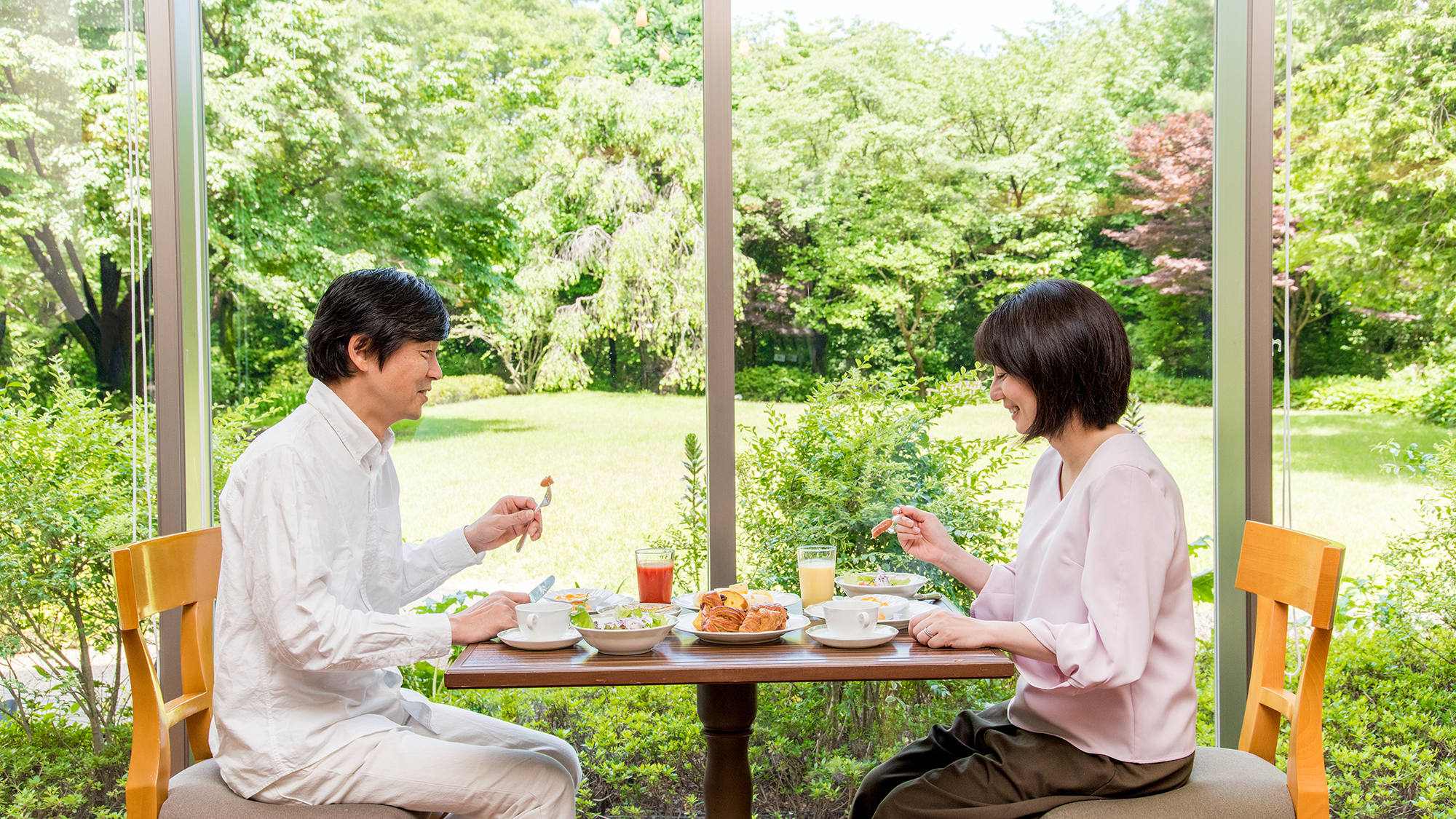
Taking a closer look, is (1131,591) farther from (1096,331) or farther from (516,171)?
(516,171)

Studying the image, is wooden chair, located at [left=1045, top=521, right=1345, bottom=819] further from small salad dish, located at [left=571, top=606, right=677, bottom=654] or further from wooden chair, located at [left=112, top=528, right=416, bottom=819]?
wooden chair, located at [left=112, top=528, right=416, bottom=819]

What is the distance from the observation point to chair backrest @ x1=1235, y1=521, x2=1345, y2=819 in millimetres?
1647

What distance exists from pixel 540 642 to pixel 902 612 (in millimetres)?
647

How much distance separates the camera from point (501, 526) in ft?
6.50

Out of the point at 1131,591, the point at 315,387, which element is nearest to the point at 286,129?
the point at 315,387

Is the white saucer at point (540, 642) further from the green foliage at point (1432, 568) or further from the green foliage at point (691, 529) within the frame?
the green foliage at point (1432, 568)

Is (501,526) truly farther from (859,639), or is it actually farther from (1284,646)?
(1284,646)

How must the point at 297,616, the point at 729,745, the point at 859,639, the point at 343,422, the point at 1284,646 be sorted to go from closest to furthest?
the point at 297,616 → the point at 859,639 → the point at 343,422 → the point at 1284,646 → the point at 729,745

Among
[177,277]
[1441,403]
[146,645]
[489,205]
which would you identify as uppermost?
[489,205]

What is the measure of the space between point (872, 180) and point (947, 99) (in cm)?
29

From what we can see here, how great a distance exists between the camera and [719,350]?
2.41 metres

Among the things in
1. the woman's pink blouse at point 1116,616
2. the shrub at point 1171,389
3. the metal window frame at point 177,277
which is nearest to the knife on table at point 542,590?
the woman's pink blouse at point 1116,616

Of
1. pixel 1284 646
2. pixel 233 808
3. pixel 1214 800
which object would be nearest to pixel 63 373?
pixel 233 808

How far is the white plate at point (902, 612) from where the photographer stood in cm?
172
